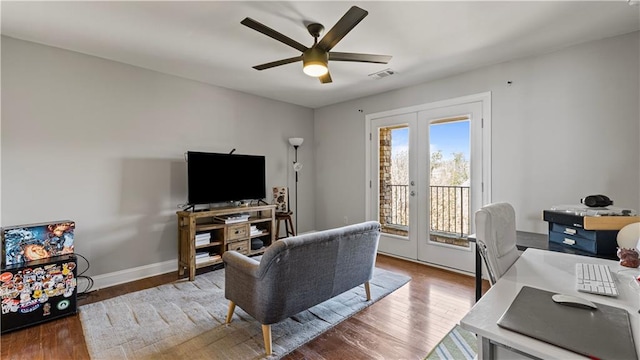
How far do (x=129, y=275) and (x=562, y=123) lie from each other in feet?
16.2

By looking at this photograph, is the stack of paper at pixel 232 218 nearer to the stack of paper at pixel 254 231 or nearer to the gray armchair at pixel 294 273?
the stack of paper at pixel 254 231

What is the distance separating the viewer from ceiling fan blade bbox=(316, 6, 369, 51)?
173 cm

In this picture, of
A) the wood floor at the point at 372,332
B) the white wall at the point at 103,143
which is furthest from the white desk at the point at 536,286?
the white wall at the point at 103,143

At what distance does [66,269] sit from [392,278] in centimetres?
319

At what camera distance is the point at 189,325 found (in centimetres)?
230

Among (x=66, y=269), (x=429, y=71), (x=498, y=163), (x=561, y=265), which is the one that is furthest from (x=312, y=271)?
(x=429, y=71)

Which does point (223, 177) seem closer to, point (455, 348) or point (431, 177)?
point (431, 177)

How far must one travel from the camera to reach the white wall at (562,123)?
252 cm

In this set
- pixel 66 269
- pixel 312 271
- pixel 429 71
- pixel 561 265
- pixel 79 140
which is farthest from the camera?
pixel 429 71

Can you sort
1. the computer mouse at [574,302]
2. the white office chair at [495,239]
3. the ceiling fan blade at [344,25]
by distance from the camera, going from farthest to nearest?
1. the ceiling fan blade at [344,25]
2. the white office chair at [495,239]
3. the computer mouse at [574,302]

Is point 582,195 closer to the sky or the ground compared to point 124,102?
closer to the ground

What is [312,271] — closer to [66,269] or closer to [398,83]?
[66,269]

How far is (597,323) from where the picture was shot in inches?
35.0

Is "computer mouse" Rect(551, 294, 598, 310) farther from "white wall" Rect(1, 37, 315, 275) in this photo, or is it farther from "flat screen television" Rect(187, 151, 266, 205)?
"white wall" Rect(1, 37, 315, 275)
